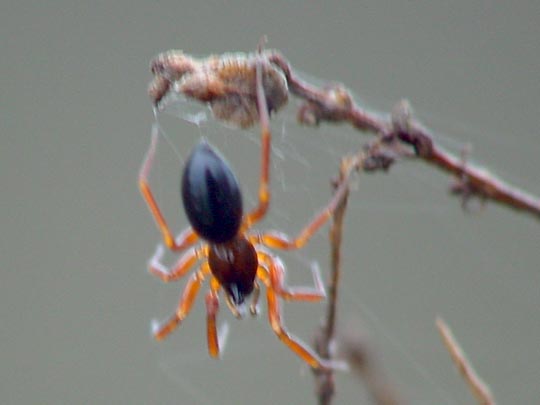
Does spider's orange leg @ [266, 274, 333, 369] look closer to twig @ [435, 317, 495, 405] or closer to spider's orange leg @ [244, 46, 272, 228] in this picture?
spider's orange leg @ [244, 46, 272, 228]

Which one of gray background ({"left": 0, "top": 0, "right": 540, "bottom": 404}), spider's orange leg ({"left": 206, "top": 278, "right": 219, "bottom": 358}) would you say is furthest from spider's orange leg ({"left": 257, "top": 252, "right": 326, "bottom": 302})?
gray background ({"left": 0, "top": 0, "right": 540, "bottom": 404})

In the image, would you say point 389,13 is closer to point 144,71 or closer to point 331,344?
point 144,71

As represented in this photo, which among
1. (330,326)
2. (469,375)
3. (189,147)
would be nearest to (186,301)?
(330,326)

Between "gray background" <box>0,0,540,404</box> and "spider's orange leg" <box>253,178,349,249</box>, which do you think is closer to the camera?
"spider's orange leg" <box>253,178,349,249</box>

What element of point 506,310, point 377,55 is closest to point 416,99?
point 377,55

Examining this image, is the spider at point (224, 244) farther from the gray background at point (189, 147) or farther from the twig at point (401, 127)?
the gray background at point (189, 147)
